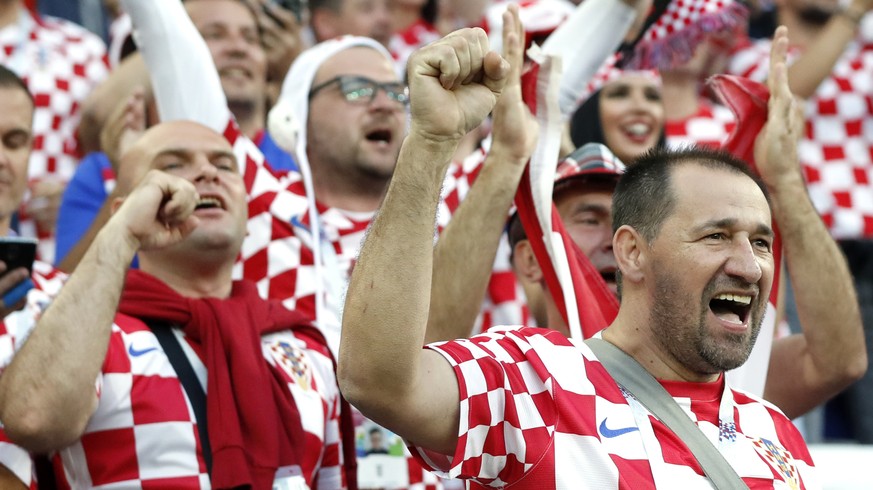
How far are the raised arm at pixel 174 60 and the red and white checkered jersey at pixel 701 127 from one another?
7.59 feet

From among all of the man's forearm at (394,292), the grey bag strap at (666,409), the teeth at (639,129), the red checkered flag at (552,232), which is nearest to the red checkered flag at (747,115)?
the red checkered flag at (552,232)

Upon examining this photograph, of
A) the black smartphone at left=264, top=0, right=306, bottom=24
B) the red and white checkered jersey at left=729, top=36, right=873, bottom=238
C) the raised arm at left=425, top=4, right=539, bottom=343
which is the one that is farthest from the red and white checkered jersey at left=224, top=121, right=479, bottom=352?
the red and white checkered jersey at left=729, top=36, right=873, bottom=238

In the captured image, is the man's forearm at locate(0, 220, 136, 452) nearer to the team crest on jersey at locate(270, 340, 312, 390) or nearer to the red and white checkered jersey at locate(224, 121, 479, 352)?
the team crest on jersey at locate(270, 340, 312, 390)

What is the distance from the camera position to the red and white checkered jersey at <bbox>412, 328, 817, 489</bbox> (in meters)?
2.81

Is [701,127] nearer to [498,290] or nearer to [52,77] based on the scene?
[498,290]

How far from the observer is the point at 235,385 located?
12.5 ft

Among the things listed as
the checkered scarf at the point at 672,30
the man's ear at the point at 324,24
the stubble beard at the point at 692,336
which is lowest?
the stubble beard at the point at 692,336

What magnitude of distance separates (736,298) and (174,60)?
233 centimetres

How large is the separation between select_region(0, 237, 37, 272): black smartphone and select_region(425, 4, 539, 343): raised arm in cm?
109

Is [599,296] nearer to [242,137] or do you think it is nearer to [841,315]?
[841,315]

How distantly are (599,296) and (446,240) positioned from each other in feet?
1.50

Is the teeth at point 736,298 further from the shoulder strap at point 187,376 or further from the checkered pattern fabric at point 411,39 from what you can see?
the checkered pattern fabric at point 411,39

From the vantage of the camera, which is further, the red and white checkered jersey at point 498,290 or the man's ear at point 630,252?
the red and white checkered jersey at point 498,290

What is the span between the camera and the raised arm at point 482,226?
3.86m
